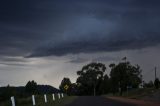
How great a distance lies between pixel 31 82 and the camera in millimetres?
126375

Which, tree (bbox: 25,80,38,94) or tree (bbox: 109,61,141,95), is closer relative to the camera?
tree (bbox: 25,80,38,94)

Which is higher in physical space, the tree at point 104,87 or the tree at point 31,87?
the tree at point 31,87

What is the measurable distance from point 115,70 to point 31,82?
23.6 m

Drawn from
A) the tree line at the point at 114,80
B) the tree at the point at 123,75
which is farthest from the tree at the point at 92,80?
the tree at the point at 123,75

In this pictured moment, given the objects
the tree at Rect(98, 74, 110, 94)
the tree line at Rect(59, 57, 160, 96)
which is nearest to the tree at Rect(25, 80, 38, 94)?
the tree line at Rect(59, 57, 160, 96)

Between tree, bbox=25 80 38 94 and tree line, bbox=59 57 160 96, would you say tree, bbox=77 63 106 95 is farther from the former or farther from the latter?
tree, bbox=25 80 38 94

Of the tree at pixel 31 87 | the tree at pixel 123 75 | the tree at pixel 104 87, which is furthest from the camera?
the tree at pixel 104 87

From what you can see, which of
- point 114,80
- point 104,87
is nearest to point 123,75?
point 114,80

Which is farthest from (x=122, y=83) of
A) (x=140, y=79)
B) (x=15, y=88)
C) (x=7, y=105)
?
(x=7, y=105)

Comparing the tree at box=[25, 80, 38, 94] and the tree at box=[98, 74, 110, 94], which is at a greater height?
the tree at box=[25, 80, 38, 94]

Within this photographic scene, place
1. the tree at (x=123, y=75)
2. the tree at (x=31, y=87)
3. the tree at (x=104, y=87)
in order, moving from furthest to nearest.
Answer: the tree at (x=104, y=87) → the tree at (x=123, y=75) → the tree at (x=31, y=87)

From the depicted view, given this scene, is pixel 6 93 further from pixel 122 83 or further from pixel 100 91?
pixel 100 91

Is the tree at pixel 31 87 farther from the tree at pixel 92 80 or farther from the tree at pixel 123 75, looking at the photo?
the tree at pixel 92 80

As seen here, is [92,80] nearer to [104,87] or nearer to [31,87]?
[104,87]
